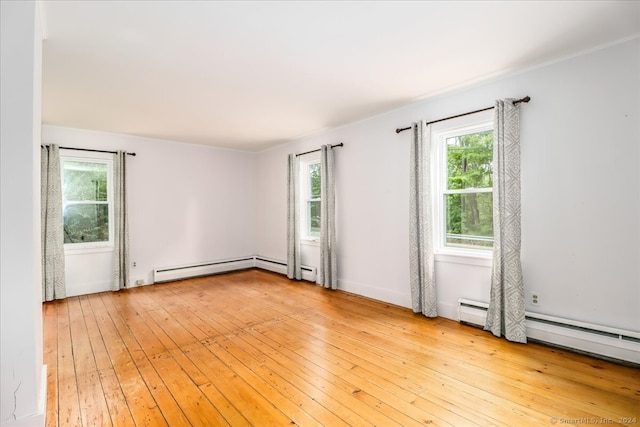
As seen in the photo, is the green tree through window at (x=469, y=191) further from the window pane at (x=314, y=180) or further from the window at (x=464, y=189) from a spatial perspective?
the window pane at (x=314, y=180)

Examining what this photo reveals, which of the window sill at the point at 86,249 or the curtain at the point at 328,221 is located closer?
the window sill at the point at 86,249

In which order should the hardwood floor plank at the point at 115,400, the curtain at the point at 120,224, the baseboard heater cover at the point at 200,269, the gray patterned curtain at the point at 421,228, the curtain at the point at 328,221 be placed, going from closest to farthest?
1. the hardwood floor plank at the point at 115,400
2. the gray patterned curtain at the point at 421,228
3. the curtain at the point at 328,221
4. the curtain at the point at 120,224
5. the baseboard heater cover at the point at 200,269

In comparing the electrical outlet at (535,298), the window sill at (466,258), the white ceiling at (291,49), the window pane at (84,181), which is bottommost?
the electrical outlet at (535,298)

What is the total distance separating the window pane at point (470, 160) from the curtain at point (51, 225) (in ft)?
17.5

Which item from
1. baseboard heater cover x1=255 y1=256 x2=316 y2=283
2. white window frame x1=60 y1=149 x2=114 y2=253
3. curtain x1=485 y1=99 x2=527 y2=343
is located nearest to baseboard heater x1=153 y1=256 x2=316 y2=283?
baseboard heater cover x1=255 y1=256 x2=316 y2=283

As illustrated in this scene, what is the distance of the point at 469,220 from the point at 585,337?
1.43 metres

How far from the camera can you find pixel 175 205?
579 cm

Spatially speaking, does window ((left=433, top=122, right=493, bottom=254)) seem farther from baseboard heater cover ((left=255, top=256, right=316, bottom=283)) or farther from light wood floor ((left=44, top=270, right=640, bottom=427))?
baseboard heater cover ((left=255, top=256, right=316, bottom=283))

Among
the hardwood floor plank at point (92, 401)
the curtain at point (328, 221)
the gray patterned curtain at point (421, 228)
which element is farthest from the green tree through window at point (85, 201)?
the gray patterned curtain at point (421, 228)

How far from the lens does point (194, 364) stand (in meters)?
2.62

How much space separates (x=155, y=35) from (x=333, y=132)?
10.2 feet

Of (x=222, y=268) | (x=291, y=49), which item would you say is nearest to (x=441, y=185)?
(x=291, y=49)

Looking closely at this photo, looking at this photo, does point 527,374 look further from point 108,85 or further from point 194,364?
point 108,85

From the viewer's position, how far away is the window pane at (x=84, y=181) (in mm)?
4793
